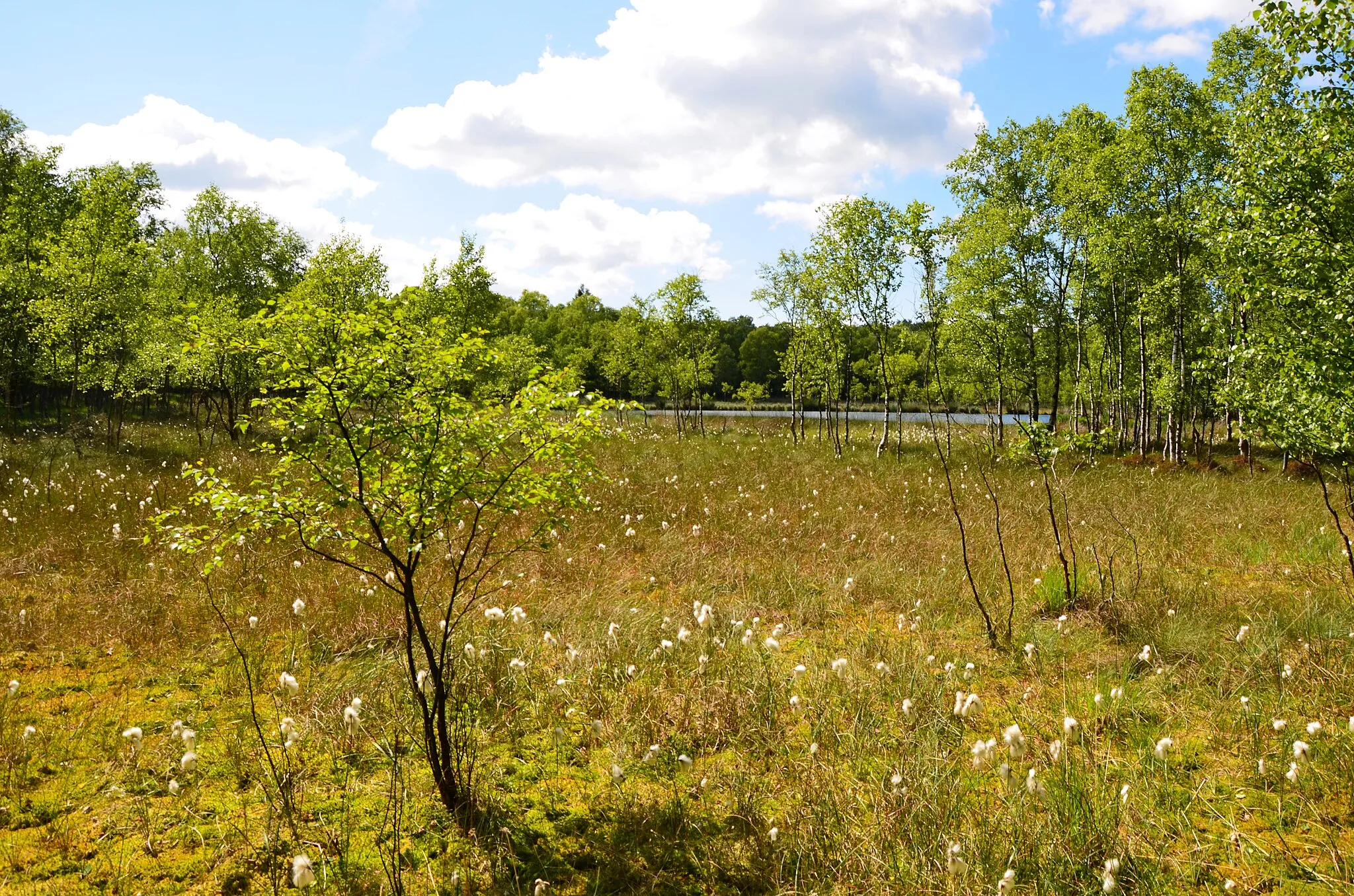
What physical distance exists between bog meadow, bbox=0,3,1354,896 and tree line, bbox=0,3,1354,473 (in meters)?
0.18

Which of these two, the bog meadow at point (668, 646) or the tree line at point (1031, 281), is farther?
the tree line at point (1031, 281)

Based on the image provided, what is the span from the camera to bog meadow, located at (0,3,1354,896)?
3787 mm

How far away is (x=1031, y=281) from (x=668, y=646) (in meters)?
25.3

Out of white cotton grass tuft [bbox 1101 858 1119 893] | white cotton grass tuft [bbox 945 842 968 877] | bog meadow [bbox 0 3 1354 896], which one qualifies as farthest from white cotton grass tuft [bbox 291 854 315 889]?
white cotton grass tuft [bbox 1101 858 1119 893]

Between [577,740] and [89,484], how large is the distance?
45.6 feet

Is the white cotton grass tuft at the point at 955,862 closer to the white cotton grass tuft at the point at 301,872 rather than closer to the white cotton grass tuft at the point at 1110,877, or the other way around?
the white cotton grass tuft at the point at 1110,877

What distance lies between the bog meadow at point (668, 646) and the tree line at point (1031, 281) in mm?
185

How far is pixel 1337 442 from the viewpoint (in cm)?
888

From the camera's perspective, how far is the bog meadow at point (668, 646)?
149 inches

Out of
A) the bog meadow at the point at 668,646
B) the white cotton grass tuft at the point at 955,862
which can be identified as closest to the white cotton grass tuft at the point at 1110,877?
the bog meadow at the point at 668,646

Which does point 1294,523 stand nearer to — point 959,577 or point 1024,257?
point 959,577

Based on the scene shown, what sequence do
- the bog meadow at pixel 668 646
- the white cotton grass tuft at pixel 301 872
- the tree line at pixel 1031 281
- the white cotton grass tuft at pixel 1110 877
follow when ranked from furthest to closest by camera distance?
the tree line at pixel 1031 281, the bog meadow at pixel 668 646, the white cotton grass tuft at pixel 1110 877, the white cotton grass tuft at pixel 301 872

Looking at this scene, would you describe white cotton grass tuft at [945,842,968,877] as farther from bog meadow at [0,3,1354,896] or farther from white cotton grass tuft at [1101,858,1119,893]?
white cotton grass tuft at [1101,858,1119,893]

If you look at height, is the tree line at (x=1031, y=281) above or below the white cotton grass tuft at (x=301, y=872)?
above
